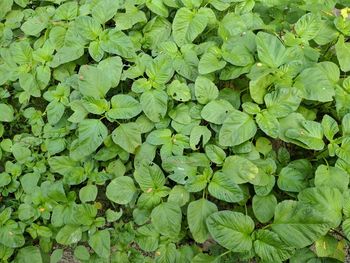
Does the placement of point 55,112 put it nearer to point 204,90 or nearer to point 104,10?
point 104,10

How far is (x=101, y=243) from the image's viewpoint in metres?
1.74

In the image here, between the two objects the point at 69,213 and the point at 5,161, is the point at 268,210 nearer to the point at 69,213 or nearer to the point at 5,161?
the point at 69,213

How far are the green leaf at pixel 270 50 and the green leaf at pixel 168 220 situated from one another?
2.38 feet

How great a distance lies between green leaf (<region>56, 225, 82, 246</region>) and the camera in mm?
1769

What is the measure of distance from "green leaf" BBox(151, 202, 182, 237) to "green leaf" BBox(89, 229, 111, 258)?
22cm

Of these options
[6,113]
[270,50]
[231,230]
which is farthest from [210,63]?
[6,113]

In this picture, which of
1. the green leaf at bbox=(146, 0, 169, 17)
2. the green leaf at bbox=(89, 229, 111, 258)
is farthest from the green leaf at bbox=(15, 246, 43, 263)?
the green leaf at bbox=(146, 0, 169, 17)

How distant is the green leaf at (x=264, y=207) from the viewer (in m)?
1.64

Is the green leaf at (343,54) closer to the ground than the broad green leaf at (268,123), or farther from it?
farther from it

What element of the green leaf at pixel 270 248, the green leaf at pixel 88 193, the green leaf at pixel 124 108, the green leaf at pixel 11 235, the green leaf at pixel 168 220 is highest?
the green leaf at pixel 124 108

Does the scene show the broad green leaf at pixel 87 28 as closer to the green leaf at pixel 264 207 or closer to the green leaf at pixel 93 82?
the green leaf at pixel 93 82

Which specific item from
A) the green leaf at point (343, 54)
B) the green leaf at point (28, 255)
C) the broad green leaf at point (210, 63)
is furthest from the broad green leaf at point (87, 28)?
the green leaf at point (343, 54)

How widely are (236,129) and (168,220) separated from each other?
1.47 feet

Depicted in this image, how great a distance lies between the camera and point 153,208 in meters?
1.72
